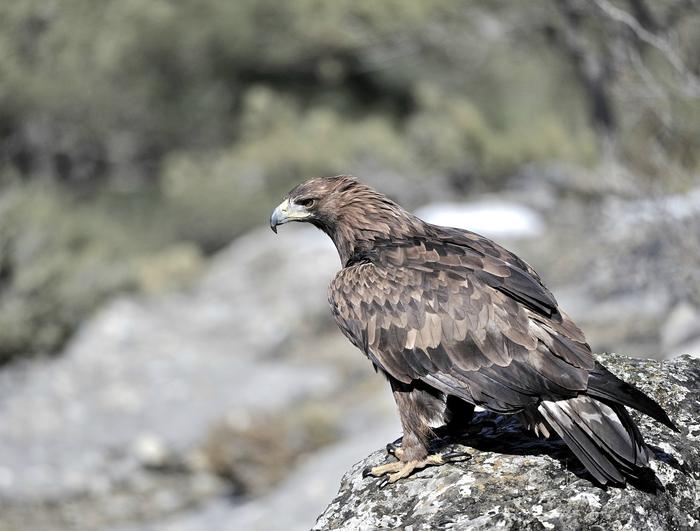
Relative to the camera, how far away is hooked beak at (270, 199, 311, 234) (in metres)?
5.09

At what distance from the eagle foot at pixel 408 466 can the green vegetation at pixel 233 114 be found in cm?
1140

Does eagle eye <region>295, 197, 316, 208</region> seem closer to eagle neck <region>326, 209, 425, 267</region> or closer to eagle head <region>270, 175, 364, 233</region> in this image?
Result: eagle head <region>270, 175, 364, 233</region>

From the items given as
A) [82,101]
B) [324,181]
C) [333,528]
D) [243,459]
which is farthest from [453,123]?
[333,528]

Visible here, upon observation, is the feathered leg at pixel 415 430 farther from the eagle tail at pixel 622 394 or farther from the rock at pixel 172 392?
the rock at pixel 172 392

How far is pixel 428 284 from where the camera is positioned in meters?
4.16

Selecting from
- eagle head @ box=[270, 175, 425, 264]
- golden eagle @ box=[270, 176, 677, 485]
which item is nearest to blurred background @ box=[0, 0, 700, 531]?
eagle head @ box=[270, 175, 425, 264]

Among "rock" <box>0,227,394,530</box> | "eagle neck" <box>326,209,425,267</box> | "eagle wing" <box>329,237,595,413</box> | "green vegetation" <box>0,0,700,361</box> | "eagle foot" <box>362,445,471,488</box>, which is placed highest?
"green vegetation" <box>0,0,700,361</box>

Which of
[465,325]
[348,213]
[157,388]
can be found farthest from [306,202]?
[157,388]

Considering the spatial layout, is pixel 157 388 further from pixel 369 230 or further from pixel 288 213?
pixel 369 230

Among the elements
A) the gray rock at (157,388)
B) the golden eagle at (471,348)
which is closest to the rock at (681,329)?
the golden eagle at (471,348)

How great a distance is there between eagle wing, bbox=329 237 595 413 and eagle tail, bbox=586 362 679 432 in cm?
4

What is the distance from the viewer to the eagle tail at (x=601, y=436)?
3490mm

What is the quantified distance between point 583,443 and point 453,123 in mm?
16665

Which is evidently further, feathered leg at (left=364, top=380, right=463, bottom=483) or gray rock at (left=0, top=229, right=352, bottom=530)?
gray rock at (left=0, top=229, right=352, bottom=530)
